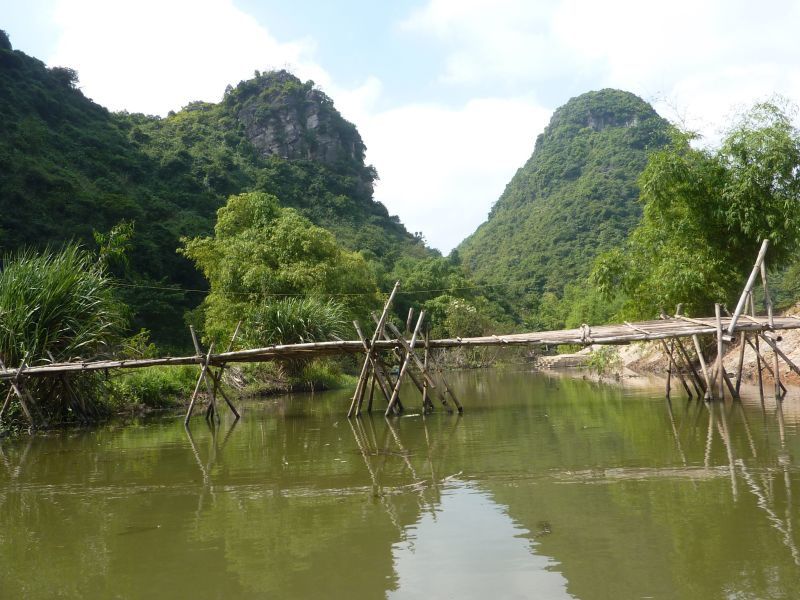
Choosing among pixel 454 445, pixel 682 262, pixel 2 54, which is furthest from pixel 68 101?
pixel 454 445

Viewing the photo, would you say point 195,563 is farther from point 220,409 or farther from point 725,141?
point 725,141

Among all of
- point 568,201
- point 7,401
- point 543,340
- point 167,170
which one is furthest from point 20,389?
point 568,201

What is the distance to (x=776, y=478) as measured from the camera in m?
6.76

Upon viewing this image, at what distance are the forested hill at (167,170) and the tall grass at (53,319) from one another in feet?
56.7

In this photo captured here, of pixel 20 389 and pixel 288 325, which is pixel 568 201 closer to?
pixel 288 325

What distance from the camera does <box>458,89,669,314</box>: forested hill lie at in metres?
69.9

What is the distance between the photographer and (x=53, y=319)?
15.7 metres

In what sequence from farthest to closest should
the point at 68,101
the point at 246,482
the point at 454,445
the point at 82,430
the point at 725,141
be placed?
the point at 68,101, the point at 725,141, the point at 82,430, the point at 454,445, the point at 246,482

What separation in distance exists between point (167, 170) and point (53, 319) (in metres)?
40.5

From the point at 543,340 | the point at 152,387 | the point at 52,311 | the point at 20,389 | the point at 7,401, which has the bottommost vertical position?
the point at 152,387

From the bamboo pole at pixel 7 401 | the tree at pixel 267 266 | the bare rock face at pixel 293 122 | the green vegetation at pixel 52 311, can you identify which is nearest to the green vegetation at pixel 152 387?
the green vegetation at pixel 52 311

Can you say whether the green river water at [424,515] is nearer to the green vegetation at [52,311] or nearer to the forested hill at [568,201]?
the green vegetation at [52,311]

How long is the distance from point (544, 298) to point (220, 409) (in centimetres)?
4963

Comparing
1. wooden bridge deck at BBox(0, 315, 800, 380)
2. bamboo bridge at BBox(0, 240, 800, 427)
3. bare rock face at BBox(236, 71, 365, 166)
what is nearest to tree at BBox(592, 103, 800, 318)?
bamboo bridge at BBox(0, 240, 800, 427)
